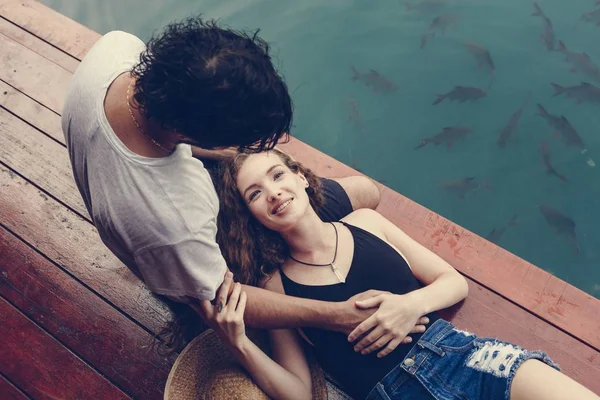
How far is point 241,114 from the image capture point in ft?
4.68

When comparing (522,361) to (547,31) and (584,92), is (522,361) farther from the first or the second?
(547,31)

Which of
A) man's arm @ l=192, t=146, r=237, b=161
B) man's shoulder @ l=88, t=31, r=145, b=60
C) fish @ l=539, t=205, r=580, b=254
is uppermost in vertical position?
man's shoulder @ l=88, t=31, r=145, b=60

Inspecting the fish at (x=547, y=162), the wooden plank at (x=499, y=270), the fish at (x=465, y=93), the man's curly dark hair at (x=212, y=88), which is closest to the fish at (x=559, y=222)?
the fish at (x=547, y=162)

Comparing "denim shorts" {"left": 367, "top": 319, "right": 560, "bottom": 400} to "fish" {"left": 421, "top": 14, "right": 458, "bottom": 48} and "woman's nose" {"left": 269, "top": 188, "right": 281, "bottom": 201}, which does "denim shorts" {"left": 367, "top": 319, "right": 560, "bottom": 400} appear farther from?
"fish" {"left": 421, "top": 14, "right": 458, "bottom": 48}

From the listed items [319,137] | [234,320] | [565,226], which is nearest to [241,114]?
[234,320]

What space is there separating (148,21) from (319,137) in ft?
6.66

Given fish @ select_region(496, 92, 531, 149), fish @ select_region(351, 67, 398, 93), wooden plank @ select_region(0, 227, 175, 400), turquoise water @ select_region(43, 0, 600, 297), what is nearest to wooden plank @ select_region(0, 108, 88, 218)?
wooden plank @ select_region(0, 227, 175, 400)

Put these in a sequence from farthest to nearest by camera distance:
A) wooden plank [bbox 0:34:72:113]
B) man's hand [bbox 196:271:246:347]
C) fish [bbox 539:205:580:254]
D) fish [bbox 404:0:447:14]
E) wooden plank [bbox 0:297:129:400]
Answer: fish [bbox 404:0:447:14], fish [bbox 539:205:580:254], wooden plank [bbox 0:34:72:113], wooden plank [bbox 0:297:129:400], man's hand [bbox 196:271:246:347]

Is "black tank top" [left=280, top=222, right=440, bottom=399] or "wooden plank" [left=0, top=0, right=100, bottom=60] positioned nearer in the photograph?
"black tank top" [left=280, top=222, right=440, bottom=399]

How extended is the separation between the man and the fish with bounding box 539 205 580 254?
2.77 meters

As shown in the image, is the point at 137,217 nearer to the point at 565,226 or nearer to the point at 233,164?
the point at 233,164

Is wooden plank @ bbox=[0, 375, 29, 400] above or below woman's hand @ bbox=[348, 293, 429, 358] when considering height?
below

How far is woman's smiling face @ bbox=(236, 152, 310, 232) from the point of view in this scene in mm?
2242

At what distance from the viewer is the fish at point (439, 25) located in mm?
4914
